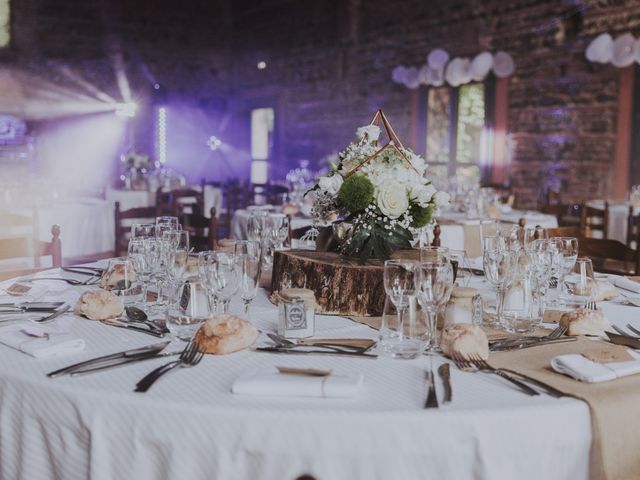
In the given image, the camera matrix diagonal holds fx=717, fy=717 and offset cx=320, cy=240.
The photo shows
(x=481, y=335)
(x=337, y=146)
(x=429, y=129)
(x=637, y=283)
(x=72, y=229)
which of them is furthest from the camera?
(x=337, y=146)

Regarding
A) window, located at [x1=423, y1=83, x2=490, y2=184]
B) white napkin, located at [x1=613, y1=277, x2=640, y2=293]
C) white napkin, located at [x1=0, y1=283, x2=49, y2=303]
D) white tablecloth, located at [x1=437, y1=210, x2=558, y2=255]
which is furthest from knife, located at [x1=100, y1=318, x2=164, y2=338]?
window, located at [x1=423, y1=83, x2=490, y2=184]

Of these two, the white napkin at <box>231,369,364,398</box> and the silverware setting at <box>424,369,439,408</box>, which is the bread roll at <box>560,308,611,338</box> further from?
the white napkin at <box>231,369,364,398</box>

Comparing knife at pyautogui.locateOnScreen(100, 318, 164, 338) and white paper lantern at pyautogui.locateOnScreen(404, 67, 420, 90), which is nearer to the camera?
knife at pyautogui.locateOnScreen(100, 318, 164, 338)

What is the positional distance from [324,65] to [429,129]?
2.88 meters

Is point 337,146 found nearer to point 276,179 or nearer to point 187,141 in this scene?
point 276,179

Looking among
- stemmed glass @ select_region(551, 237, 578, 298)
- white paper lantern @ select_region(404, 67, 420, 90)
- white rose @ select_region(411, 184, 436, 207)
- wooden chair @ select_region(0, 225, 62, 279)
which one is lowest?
wooden chair @ select_region(0, 225, 62, 279)

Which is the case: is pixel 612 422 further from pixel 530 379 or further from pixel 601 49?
pixel 601 49

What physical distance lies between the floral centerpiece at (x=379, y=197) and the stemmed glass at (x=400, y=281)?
501 mm

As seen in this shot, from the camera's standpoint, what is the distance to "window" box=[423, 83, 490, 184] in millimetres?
9898

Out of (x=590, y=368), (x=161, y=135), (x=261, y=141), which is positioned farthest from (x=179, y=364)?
(x=161, y=135)

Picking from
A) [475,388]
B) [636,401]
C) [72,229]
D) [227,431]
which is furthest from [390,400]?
[72,229]

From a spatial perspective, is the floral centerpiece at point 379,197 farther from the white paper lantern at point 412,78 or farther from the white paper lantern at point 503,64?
the white paper lantern at point 412,78

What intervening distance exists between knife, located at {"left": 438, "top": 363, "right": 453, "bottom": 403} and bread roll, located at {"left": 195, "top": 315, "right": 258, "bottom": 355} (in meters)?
0.44

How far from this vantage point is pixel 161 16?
14.1 metres
